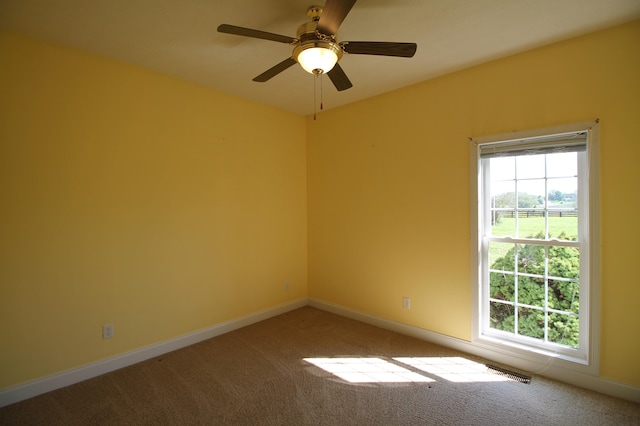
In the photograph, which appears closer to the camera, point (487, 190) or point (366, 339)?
point (487, 190)

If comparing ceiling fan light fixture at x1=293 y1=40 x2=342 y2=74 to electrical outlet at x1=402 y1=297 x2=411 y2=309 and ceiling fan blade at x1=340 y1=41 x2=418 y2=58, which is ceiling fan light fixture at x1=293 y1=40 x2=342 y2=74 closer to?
ceiling fan blade at x1=340 y1=41 x2=418 y2=58

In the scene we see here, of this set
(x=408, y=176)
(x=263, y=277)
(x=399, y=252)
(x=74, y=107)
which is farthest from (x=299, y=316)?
(x=74, y=107)

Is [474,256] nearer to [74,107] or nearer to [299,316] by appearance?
[299,316]

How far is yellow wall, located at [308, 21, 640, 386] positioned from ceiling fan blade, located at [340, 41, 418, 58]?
4.38 ft

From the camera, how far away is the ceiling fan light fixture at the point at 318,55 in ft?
5.58

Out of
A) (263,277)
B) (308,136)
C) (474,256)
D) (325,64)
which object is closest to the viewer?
(325,64)

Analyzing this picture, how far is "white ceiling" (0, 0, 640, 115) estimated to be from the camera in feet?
6.13

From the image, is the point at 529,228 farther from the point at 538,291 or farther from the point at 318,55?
the point at 318,55

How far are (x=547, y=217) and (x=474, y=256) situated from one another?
65cm

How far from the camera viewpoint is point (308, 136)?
13.7ft

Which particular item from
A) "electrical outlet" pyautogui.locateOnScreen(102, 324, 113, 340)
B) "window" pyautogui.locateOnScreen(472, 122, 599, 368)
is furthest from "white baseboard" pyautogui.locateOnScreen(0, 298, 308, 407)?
"window" pyautogui.locateOnScreen(472, 122, 599, 368)

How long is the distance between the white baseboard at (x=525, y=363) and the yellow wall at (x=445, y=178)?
0.07 meters

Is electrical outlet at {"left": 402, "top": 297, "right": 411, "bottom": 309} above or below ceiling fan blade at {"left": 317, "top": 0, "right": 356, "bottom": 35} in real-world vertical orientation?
below

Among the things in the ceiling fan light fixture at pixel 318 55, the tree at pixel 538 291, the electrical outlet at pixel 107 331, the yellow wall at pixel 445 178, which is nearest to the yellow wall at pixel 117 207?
the electrical outlet at pixel 107 331
